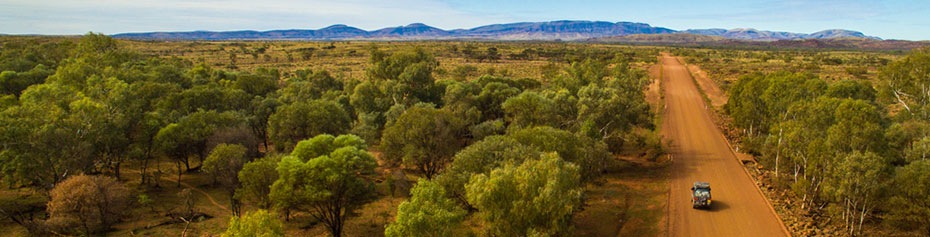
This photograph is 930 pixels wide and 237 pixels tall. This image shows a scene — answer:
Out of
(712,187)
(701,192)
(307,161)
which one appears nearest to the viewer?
(307,161)

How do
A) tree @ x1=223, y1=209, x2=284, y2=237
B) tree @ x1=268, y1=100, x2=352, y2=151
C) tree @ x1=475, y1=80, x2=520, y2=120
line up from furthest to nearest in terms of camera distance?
tree @ x1=475, y1=80, x2=520, y2=120, tree @ x1=268, y1=100, x2=352, y2=151, tree @ x1=223, y1=209, x2=284, y2=237

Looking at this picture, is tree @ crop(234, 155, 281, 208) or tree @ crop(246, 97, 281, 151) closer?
tree @ crop(234, 155, 281, 208)

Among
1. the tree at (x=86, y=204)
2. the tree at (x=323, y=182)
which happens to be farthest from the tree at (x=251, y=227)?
the tree at (x=86, y=204)

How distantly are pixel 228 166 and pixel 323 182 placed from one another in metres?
7.91

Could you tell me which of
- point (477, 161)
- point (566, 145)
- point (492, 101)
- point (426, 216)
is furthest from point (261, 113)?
point (426, 216)

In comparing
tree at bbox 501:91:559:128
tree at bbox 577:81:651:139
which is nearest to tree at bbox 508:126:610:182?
tree at bbox 577:81:651:139

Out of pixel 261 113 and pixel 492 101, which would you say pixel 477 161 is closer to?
pixel 492 101

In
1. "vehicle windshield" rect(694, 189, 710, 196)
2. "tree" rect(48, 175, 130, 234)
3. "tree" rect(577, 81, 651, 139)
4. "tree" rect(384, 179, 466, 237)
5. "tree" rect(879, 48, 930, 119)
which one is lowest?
"vehicle windshield" rect(694, 189, 710, 196)

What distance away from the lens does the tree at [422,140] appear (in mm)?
31391

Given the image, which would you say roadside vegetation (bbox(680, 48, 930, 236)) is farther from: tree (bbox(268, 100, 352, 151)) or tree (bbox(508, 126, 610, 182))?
tree (bbox(268, 100, 352, 151))

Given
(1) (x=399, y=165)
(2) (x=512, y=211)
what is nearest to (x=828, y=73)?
(1) (x=399, y=165)

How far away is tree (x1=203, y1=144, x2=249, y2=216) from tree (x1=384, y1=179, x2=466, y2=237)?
545 inches

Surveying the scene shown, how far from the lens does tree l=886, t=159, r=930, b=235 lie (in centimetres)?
2070

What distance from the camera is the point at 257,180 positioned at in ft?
76.4
